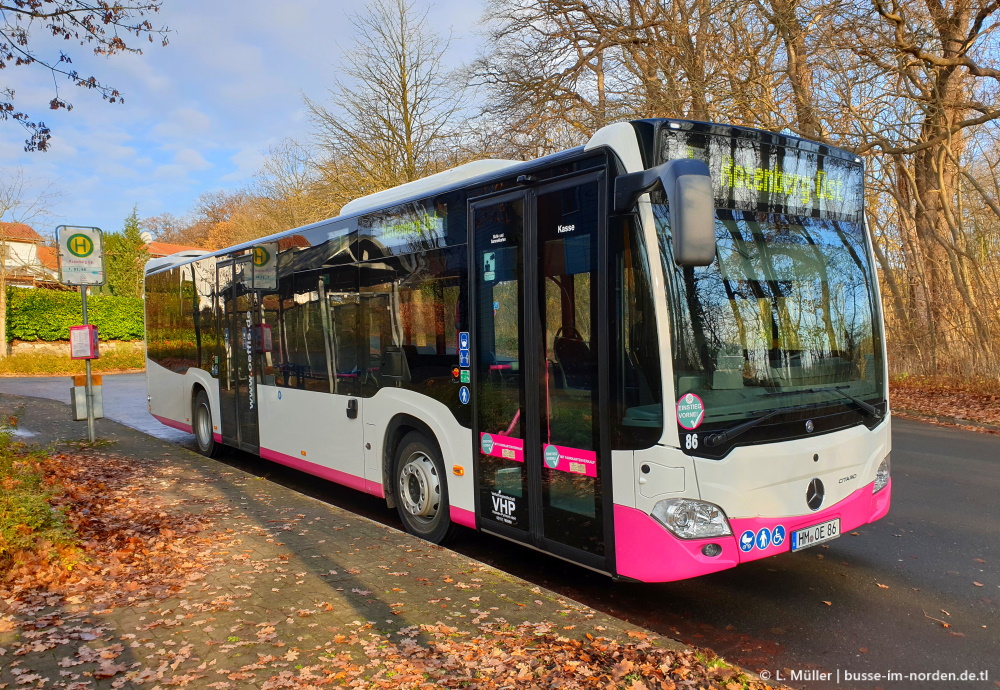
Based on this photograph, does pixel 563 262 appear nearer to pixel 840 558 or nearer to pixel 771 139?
pixel 771 139

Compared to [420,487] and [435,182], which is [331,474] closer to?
[420,487]

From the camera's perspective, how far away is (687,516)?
4.26 meters

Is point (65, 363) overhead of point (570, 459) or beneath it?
overhead


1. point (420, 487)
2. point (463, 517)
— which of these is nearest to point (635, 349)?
point (463, 517)

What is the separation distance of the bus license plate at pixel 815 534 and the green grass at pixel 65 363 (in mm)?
27950

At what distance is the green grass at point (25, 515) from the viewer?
5059mm

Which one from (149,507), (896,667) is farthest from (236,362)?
(896,667)

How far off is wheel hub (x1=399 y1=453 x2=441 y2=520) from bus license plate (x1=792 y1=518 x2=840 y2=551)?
287cm

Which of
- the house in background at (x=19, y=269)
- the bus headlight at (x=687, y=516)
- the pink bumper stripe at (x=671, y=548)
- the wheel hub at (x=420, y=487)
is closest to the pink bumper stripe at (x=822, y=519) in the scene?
the pink bumper stripe at (x=671, y=548)

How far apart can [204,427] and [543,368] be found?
7953 millimetres

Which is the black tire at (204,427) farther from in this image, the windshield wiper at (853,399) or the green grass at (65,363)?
the green grass at (65,363)

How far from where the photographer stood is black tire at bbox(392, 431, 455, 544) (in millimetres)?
6188

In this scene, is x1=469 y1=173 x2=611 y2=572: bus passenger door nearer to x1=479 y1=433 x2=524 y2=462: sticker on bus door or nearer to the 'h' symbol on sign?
x1=479 y1=433 x2=524 y2=462: sticker on bus door

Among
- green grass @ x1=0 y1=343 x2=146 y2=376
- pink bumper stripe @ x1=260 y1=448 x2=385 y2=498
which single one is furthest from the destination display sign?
green grass @ x1=0 y1=343 x2=146 y2=376
